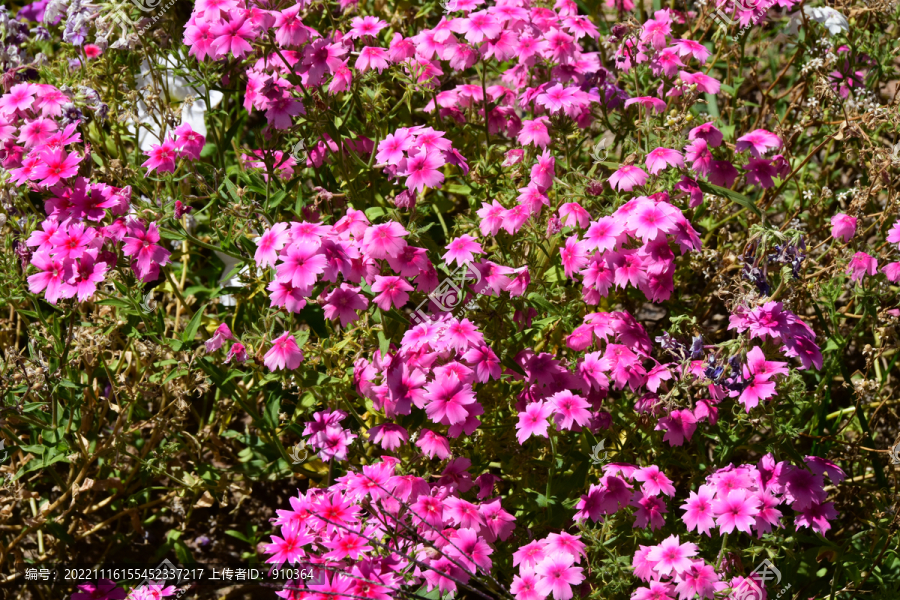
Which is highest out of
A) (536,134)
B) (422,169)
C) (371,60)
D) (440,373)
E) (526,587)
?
(371,60)

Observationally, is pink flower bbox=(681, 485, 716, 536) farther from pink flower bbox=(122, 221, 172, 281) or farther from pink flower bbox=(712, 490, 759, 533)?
pink flower bbox=(122, 221, 172, 281)

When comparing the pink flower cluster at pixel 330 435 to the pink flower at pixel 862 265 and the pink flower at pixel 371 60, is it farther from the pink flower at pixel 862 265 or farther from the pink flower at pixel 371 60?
the pink flower at pixel 862 265

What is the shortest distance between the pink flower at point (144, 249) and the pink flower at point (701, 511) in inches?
63.7

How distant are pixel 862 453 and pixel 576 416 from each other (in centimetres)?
126

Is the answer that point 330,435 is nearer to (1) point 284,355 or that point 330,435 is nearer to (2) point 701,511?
(1) point 284,355

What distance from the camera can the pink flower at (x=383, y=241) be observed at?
221 centimetres

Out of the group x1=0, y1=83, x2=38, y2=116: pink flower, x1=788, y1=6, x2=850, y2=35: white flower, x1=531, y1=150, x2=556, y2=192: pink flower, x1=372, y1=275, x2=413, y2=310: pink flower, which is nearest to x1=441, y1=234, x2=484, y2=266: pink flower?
x1=372, y1=275, x2=413, y2=310: pink flower

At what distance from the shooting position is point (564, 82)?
2840mm

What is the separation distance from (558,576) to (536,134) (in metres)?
1.32

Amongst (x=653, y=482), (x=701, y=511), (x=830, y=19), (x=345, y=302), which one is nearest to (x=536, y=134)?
(x=345, y=302)

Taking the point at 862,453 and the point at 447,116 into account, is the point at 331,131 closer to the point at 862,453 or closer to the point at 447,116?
the point at 447,116

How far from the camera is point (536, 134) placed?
106 inches

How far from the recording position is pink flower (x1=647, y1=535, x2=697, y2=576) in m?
2.14

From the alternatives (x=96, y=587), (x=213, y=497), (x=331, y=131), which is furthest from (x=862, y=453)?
(x=96, y=587)
